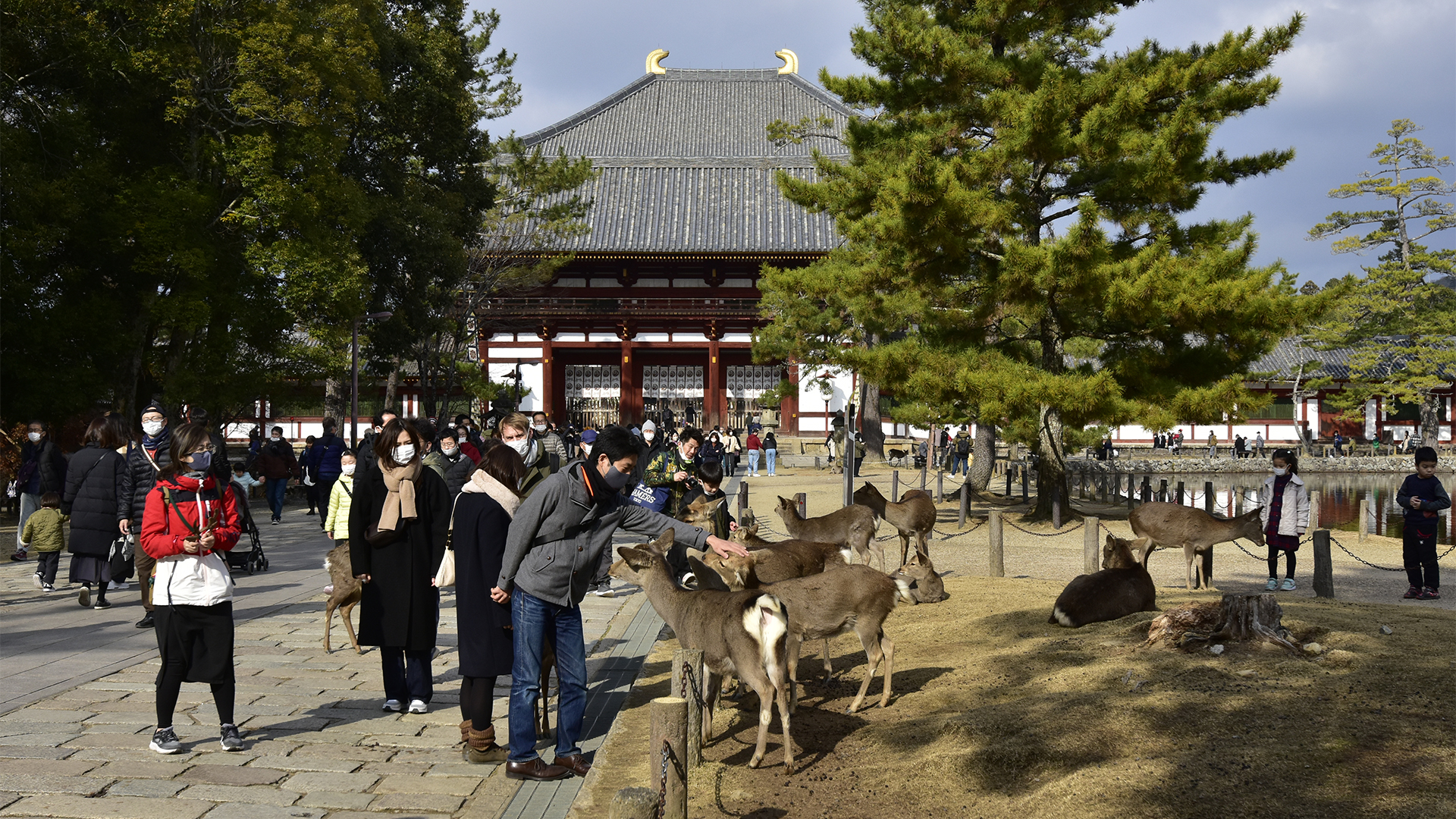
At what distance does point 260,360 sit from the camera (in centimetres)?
1825

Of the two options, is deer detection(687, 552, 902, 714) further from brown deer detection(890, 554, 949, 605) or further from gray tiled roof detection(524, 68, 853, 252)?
gray tiled roof detection(524, 68, 853, 252)

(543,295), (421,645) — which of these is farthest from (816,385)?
(421,645)

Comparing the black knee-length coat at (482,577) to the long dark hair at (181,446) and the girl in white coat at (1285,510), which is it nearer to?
the long dark hair at (181,446)

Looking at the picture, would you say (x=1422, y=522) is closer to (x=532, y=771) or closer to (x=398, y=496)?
(x=532, y=771)

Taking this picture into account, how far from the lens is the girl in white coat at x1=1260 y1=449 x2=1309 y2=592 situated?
9703mm

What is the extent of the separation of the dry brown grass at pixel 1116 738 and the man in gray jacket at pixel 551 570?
1.33 feet

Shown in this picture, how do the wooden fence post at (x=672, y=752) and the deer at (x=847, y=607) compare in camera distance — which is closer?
the wooden fence post at (x=672, y=752)

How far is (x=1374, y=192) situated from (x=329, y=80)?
34.6m

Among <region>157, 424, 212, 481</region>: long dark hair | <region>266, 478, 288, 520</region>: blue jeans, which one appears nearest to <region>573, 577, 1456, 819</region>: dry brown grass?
<region>157, 424, 212, 481</region>: long dark hair

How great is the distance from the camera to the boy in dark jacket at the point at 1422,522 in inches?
368

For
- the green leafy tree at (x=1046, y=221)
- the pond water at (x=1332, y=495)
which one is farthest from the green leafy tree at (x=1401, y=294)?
the green leafy tree at (x=1046, y=221)

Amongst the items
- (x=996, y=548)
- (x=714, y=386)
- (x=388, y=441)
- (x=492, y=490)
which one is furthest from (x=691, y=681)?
(x=714, y=386)

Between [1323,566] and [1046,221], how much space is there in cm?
849

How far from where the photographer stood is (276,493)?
1691cm
